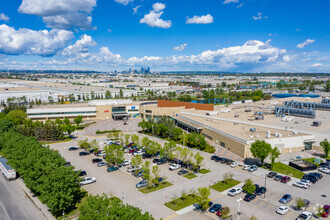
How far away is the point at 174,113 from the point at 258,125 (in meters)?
24.9

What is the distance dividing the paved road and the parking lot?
21.0 ft

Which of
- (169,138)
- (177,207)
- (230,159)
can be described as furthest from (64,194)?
(169,138)

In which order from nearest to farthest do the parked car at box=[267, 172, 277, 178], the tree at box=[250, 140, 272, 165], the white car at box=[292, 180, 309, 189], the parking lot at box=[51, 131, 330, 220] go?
the parking lot at box=[51, 131, 330, 220], the white car at box=[292, 180, 309, 189], the parked car at box=[267, 172, 277, 178], the tree at box=[250, 140, 272, 165]

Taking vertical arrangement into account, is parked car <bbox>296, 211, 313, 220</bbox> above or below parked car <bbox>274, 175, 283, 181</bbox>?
above

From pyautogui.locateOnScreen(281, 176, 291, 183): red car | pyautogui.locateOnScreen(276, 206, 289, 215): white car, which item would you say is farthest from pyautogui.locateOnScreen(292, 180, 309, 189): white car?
pyautogui.locateOnScreen(276, 206, 289, 215): white car

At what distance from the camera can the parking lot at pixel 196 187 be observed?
24.2 m

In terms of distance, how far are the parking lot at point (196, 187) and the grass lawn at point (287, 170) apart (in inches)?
88.8

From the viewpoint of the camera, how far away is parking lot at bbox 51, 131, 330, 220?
24250mm

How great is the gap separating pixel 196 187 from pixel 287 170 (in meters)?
14.9

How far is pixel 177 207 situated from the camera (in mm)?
25375

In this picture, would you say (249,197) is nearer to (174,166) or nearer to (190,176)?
(190,176)

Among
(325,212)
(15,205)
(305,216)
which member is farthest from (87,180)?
(325,212)

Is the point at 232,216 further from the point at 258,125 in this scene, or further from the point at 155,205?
the point at 258,125

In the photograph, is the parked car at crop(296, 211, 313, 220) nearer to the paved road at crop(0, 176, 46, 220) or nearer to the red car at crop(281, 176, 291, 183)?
the red car at crop(281, 176, 291, 183)
